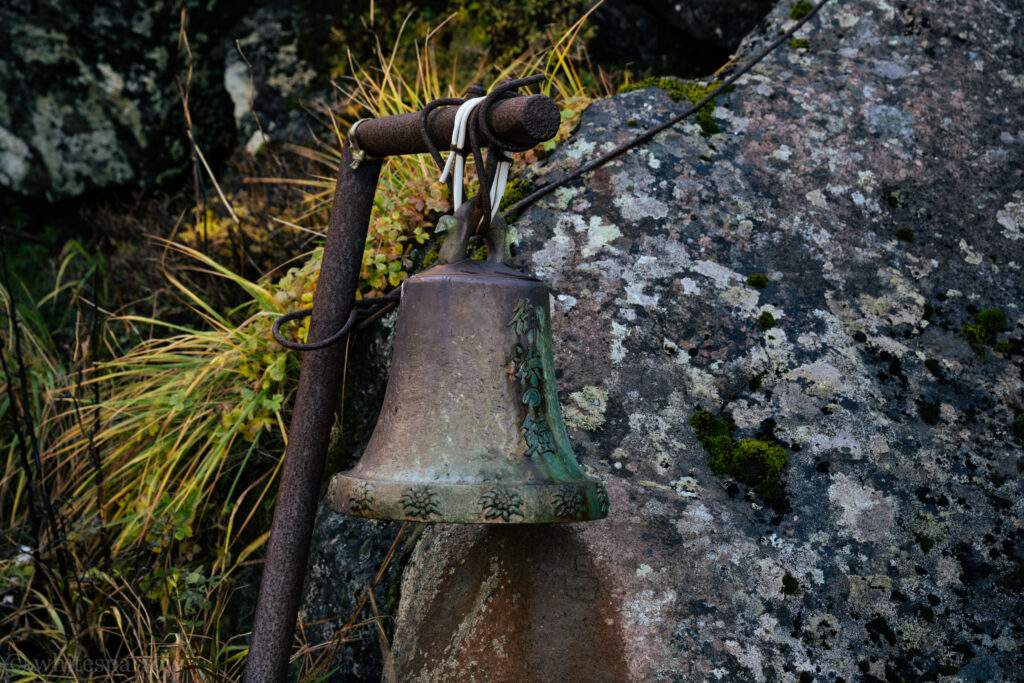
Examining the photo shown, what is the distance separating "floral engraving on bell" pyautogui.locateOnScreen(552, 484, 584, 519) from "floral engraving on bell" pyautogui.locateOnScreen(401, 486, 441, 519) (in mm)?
189

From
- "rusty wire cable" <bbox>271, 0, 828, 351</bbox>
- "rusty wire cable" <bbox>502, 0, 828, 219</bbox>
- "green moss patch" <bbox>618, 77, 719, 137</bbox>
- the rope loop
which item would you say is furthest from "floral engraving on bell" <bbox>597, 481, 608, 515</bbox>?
"green moss patch" <bbox>618, 77, 719, 137</bbox>

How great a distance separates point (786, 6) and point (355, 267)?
173cm

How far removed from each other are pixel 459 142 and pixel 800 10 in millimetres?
1714

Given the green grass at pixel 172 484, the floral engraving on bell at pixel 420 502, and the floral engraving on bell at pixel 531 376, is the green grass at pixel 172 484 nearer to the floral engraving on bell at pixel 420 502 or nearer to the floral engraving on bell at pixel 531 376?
the floral engraving on bell at pixel 531 376

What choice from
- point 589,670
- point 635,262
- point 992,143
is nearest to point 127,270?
point 635,262

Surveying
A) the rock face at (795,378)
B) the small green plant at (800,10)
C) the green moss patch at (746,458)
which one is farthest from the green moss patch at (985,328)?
the small green plant at (800,10)

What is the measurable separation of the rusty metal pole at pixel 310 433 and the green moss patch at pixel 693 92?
0.99m

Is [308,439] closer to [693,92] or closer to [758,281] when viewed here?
[758,281]

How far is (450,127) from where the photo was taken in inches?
59.1

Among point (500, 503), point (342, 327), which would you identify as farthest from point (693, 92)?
point (500, 503)

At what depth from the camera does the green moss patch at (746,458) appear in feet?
5.92

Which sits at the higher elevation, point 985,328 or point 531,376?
point 531,376

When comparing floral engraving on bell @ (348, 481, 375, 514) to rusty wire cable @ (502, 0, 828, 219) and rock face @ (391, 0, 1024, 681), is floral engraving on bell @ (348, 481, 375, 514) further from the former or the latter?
rusty wire cable @ (502, 0, 828, 219)

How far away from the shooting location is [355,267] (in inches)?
76.2
